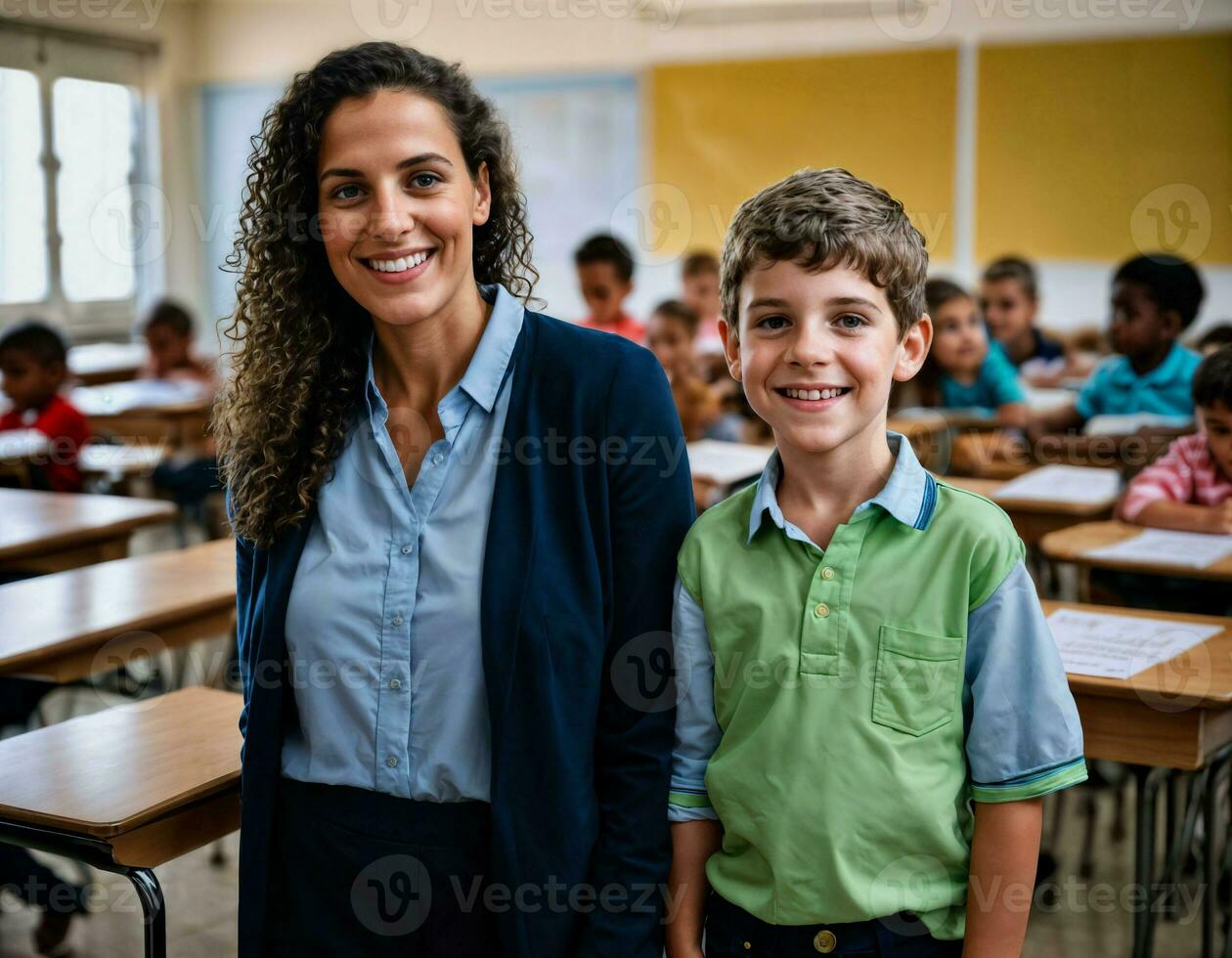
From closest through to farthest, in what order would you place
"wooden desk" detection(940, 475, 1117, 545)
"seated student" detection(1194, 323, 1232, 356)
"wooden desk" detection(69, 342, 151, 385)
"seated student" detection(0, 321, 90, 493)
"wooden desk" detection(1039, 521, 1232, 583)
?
"wooden desk" detection(1039, 521, 1232, 583) → "wooden desk" detection(940, 475, 1117, 545) → "seated student" detection(1194, 323, 1232, 356) → "seated student" detection(0, 321, 90, 493) → "wooden desk" detection(69, 342, 151, 385)

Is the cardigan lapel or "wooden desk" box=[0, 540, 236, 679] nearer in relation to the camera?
the cardigan lapel

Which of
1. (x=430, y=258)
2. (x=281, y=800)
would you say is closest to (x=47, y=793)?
(x=281, y=800)

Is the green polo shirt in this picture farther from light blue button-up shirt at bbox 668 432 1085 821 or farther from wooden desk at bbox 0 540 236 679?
wooden desk at bbox 0 540 236 679

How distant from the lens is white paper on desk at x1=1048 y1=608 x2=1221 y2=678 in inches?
72.4

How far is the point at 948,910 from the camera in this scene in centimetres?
128

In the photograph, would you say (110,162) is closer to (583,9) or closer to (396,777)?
(583,9)

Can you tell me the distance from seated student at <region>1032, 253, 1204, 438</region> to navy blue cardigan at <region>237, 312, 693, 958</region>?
2980 mm

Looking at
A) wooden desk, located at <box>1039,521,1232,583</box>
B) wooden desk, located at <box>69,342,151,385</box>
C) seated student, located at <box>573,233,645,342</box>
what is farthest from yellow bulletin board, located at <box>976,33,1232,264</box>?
wooden desk, located at <box>1039,521,1232,583</box>

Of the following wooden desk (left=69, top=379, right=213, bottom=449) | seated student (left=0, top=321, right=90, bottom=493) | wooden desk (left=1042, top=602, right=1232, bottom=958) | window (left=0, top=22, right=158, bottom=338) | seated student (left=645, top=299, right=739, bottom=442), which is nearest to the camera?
wooden desk (left=1042, top=602, right=1232, bottom=958)

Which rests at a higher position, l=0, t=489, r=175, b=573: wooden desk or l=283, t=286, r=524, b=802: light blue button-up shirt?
l=283, t=286, r=524, b=802: light blue button-up shirt

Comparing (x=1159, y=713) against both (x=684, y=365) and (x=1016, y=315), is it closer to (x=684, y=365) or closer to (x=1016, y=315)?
(x=684, y=365)

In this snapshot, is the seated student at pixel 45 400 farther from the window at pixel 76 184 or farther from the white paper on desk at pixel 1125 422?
the window at pixel 76 184

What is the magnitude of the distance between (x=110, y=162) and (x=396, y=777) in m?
9.00

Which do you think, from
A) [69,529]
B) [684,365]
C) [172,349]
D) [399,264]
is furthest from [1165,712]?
[172,349]
